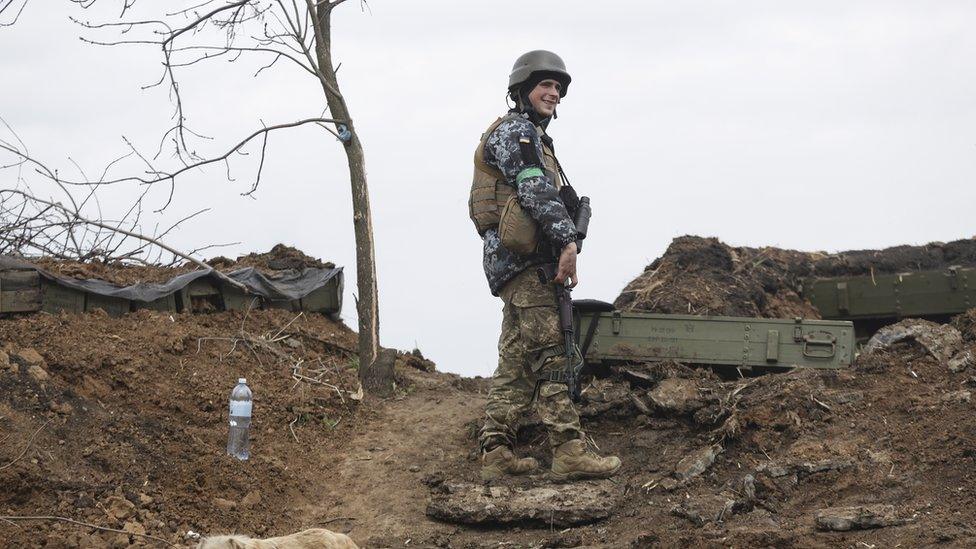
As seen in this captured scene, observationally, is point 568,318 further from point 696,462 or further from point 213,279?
point 213,279

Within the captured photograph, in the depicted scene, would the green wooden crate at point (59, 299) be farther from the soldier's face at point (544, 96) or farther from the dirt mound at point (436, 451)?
the soldier's face at point (544, 96)

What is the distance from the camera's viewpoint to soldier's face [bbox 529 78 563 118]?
322 inches

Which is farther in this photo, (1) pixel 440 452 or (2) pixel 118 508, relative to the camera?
(1) pixel 440 452

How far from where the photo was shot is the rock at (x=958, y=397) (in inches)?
300

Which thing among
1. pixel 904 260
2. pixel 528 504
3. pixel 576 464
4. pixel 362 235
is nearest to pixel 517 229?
pixel 576 464

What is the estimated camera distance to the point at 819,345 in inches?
357

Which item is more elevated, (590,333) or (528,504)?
(590,333)

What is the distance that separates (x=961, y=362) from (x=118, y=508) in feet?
18.7

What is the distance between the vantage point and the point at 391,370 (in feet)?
33.7

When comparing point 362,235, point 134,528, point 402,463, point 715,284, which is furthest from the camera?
point 715,284

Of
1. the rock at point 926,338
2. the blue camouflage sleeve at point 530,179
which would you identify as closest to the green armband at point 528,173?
the blue camouflage sleeve at point 530,179

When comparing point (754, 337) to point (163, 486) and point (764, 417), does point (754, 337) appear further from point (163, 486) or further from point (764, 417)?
point (163, 486)

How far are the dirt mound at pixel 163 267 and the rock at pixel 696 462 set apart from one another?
16.2ft

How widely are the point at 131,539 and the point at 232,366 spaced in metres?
2.85
